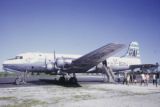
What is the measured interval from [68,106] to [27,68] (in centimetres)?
1391

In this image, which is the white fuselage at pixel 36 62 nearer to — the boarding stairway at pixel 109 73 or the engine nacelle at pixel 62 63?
the engine nacelle at pixel 62 63

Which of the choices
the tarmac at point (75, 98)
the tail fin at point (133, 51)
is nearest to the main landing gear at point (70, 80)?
the tarmac at point (75, 98)

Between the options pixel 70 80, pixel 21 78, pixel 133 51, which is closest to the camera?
pixel 70 80

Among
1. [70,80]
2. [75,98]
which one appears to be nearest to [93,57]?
[70,80]

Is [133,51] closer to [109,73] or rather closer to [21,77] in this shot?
[109,73]

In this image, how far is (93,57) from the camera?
2108cm

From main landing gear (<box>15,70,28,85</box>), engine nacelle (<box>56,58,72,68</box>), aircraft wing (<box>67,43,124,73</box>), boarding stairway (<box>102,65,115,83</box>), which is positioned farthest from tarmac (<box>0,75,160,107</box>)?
boarding stairway (<box>102,65,115,83</box>)

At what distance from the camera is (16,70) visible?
73.2ft

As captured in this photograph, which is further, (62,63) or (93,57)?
(62,63)

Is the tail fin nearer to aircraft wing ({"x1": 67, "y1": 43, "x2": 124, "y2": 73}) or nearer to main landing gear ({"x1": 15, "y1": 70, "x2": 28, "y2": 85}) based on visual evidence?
aircraft wing ({"x1": 67, "y1": 43, "x2": 124, "y2": 73})

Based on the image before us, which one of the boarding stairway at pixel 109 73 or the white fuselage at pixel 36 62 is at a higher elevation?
the white fuselage at pixel 36 62

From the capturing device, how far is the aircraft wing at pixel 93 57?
1883 centimetres

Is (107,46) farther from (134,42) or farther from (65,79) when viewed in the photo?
(134,42)

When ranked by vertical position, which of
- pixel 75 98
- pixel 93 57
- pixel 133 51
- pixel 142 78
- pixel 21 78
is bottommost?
pixel 75 98
